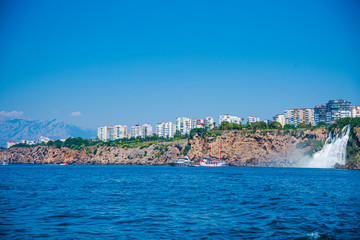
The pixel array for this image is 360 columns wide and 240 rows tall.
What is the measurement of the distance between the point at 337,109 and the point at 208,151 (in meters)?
83.0

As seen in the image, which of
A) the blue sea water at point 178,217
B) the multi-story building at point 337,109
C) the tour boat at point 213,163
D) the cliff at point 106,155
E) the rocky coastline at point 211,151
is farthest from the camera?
the multi-story building at point 337,109

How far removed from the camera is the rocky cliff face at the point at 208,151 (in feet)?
388

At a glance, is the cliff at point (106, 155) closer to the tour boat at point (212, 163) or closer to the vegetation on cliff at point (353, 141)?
the tour boat at point (212, 163)

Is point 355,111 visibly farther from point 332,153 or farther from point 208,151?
point 208,151

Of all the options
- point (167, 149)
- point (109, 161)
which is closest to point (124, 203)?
point (167, 149)

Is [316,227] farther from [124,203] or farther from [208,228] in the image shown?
[124,203]

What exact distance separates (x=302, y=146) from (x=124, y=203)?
103m

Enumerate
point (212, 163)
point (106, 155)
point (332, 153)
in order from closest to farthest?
point (332, 153)
point (212, 163)
point (106, 155)

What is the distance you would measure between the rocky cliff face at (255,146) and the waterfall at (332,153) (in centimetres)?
439

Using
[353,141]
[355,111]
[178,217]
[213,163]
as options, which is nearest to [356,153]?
[353,141]

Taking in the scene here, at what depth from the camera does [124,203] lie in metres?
24.2

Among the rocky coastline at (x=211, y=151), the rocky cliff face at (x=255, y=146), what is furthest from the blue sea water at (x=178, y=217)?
the rocky cliff face at (x=255, y=146)

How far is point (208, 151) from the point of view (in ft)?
464

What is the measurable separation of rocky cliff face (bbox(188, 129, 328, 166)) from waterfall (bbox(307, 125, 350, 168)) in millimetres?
4386
